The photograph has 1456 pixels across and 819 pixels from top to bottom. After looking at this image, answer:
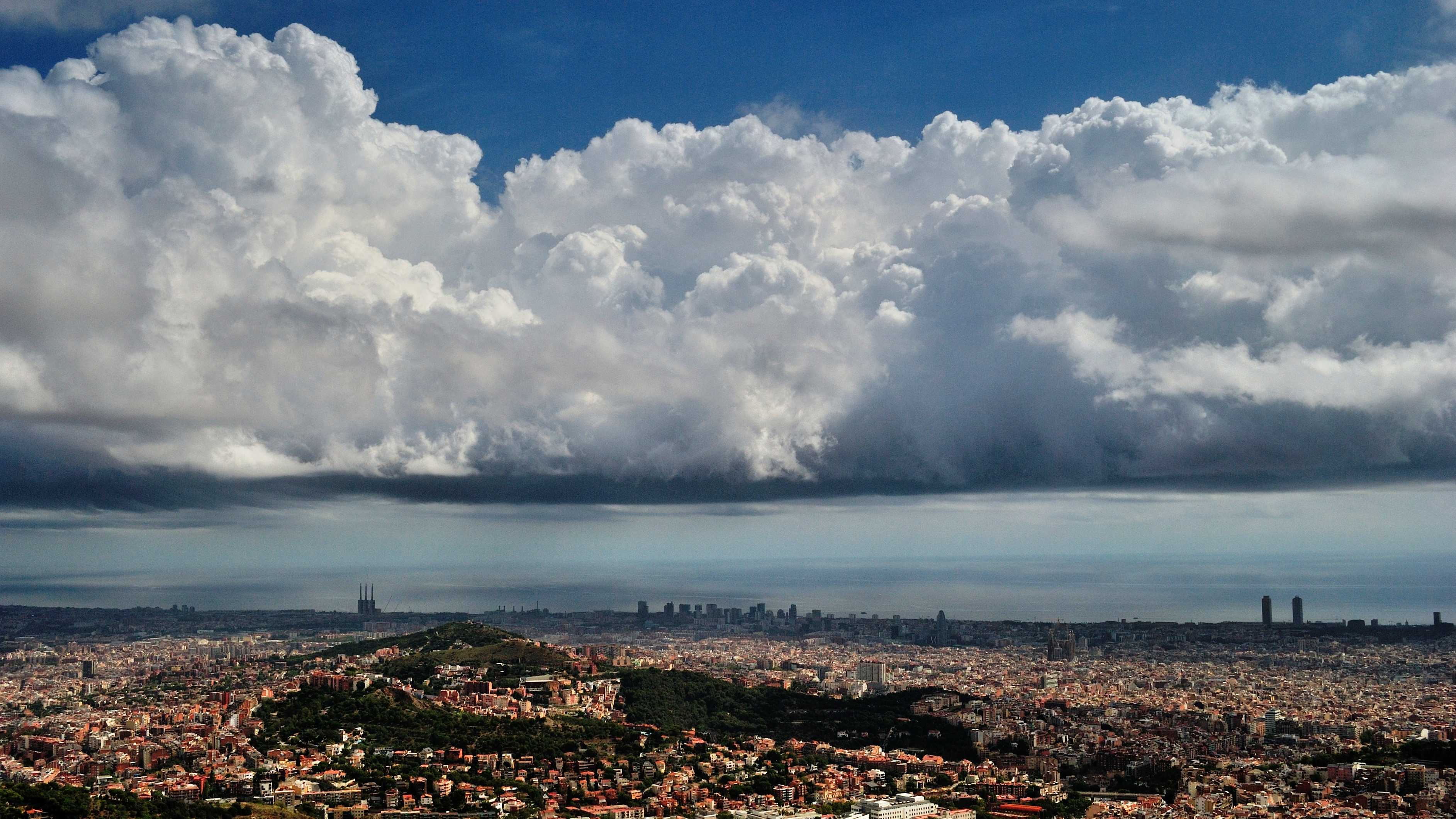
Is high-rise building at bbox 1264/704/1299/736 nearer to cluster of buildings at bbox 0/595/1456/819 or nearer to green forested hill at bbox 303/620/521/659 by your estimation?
cluster of buildings at bbox 0/595/1456/819

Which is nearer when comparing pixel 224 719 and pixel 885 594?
pixel 224 719

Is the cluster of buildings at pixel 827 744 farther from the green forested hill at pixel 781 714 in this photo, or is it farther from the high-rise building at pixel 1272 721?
the green forested hill at pixel 781 714

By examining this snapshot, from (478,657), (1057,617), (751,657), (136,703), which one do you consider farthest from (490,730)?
(1057,617)

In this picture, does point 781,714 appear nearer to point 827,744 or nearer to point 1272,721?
point 827,744

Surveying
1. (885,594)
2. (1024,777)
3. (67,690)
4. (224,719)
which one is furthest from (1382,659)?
(885,594)

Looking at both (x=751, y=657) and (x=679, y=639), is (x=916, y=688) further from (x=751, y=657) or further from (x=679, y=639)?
(x=679, y=639)

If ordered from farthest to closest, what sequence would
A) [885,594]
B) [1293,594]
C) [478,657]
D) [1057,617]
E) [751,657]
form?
[885,594]
[1293,594]
[1057,617]
[751,657]
[478,657]

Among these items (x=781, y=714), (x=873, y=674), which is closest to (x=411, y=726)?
(x=781, y=714)

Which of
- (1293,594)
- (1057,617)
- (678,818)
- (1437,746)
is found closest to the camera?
(678,818)
